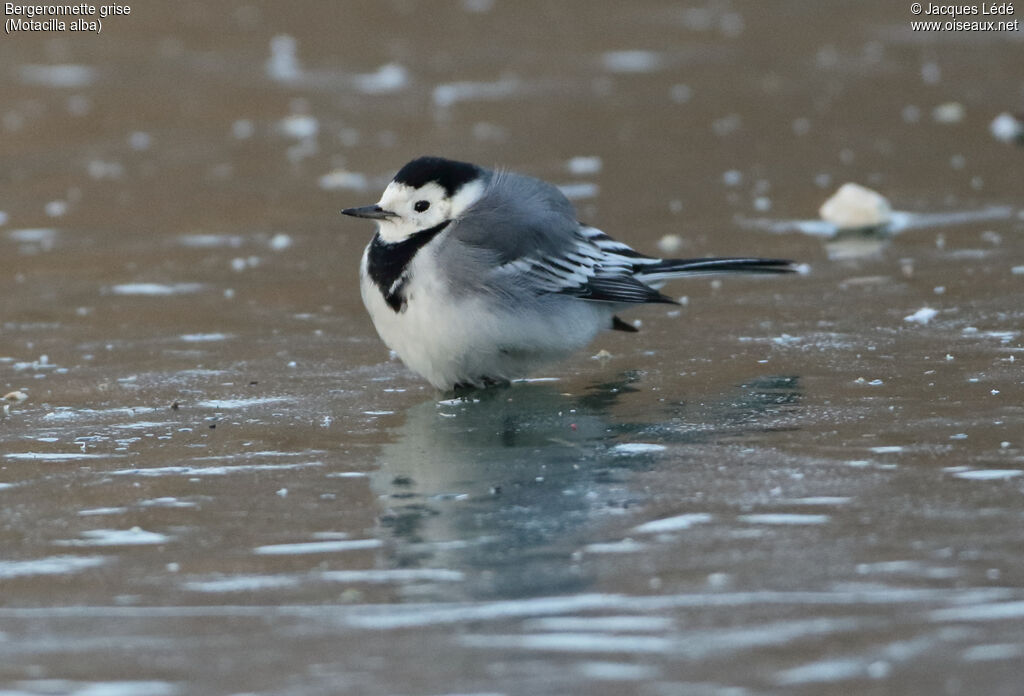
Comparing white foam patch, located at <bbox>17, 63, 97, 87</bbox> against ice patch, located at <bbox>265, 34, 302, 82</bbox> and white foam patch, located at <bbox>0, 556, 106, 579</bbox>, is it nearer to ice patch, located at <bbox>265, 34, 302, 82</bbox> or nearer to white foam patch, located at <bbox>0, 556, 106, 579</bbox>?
ice patch, located at <bbox>265, 34, 302, 82</bbox>

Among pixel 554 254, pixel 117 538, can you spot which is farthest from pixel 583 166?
pixel 117 538

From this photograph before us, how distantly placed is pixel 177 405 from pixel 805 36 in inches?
321

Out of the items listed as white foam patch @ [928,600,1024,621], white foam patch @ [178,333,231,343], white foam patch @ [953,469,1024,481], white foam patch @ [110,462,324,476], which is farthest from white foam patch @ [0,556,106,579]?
white foam patch @ [178,333,231,343]

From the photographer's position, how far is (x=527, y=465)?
4.39 metres

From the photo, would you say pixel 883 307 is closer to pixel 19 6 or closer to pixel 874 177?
pixel 874 177

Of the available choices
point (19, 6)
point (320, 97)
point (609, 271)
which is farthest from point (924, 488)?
point (19, 6)

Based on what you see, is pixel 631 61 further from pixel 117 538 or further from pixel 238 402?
pixel 117 538

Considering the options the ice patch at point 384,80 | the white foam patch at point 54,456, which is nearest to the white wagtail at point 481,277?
the white foam patch at point 54,456

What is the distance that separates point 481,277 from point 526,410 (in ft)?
1.57

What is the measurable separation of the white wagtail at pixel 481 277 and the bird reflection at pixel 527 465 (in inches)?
7.9

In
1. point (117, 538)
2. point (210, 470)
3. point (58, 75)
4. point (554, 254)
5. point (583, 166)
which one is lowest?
point (117, 538)

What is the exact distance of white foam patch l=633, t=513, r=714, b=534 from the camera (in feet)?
12.3

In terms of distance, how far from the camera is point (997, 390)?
4859mm

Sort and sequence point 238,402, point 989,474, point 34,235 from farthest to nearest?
point 34,235 → point 238,402 → point 989,474
